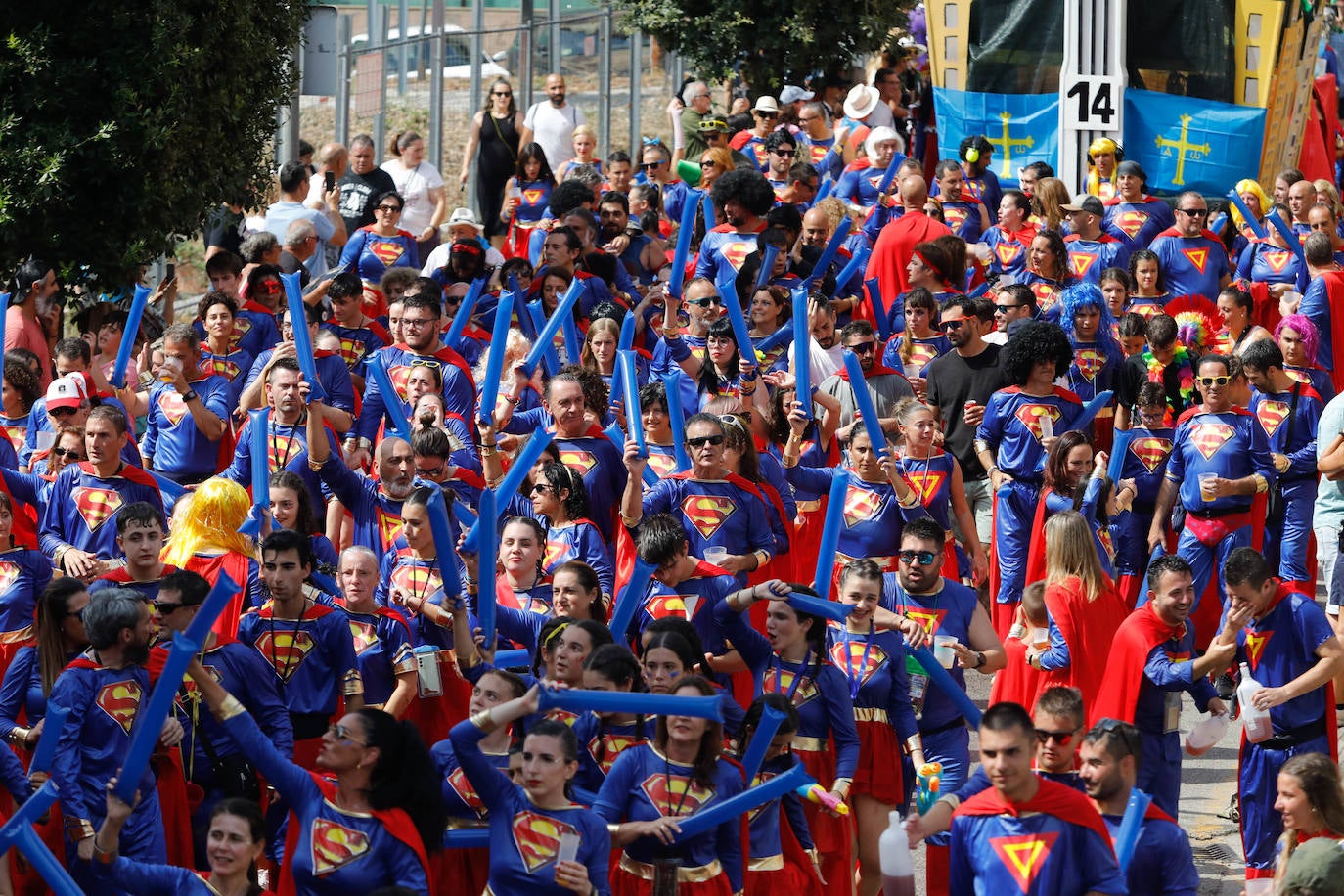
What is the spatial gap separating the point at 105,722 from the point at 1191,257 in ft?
29.4

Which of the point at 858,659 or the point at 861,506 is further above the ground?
the point at 861,506

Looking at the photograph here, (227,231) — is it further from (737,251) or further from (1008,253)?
(1008,253)

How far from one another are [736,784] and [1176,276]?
8105 mm

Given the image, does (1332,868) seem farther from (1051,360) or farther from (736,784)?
(1051,360)

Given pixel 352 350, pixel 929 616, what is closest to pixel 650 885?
pixel 929 616

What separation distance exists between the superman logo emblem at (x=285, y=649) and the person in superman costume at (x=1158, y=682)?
3.00m

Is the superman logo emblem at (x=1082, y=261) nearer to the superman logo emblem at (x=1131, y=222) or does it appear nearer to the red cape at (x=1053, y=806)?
the superman logo emblem at (x=1131, y=222)

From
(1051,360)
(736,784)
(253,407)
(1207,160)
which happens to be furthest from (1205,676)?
(1207,160)

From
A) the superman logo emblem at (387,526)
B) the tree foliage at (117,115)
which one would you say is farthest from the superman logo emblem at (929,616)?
the tree foliage at (117,115)

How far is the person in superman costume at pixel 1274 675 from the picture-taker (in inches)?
298

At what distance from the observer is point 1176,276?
13469 millimetres

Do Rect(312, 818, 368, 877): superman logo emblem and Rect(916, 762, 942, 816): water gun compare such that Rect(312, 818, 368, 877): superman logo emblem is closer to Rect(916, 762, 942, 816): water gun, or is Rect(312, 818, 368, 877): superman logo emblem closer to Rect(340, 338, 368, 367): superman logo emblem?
Rect(916, 762, 942, 816): water gun

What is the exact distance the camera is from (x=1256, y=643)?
7.72 metres

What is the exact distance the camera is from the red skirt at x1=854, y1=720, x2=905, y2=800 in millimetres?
7500
